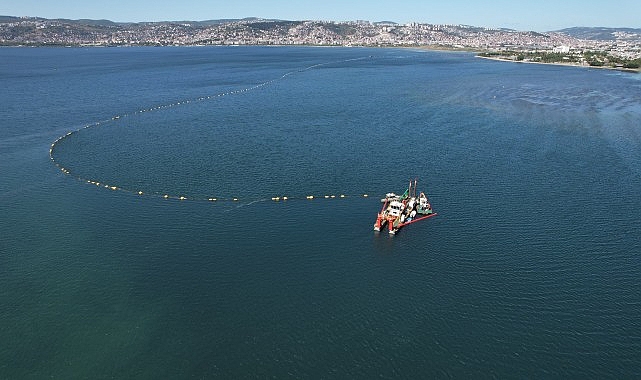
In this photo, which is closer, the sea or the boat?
the sea

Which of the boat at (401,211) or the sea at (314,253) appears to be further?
the boat at (401,211)

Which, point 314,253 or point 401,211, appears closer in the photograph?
point 314,253

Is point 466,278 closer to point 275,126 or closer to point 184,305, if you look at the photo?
point 184,305

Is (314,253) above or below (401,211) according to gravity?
below
